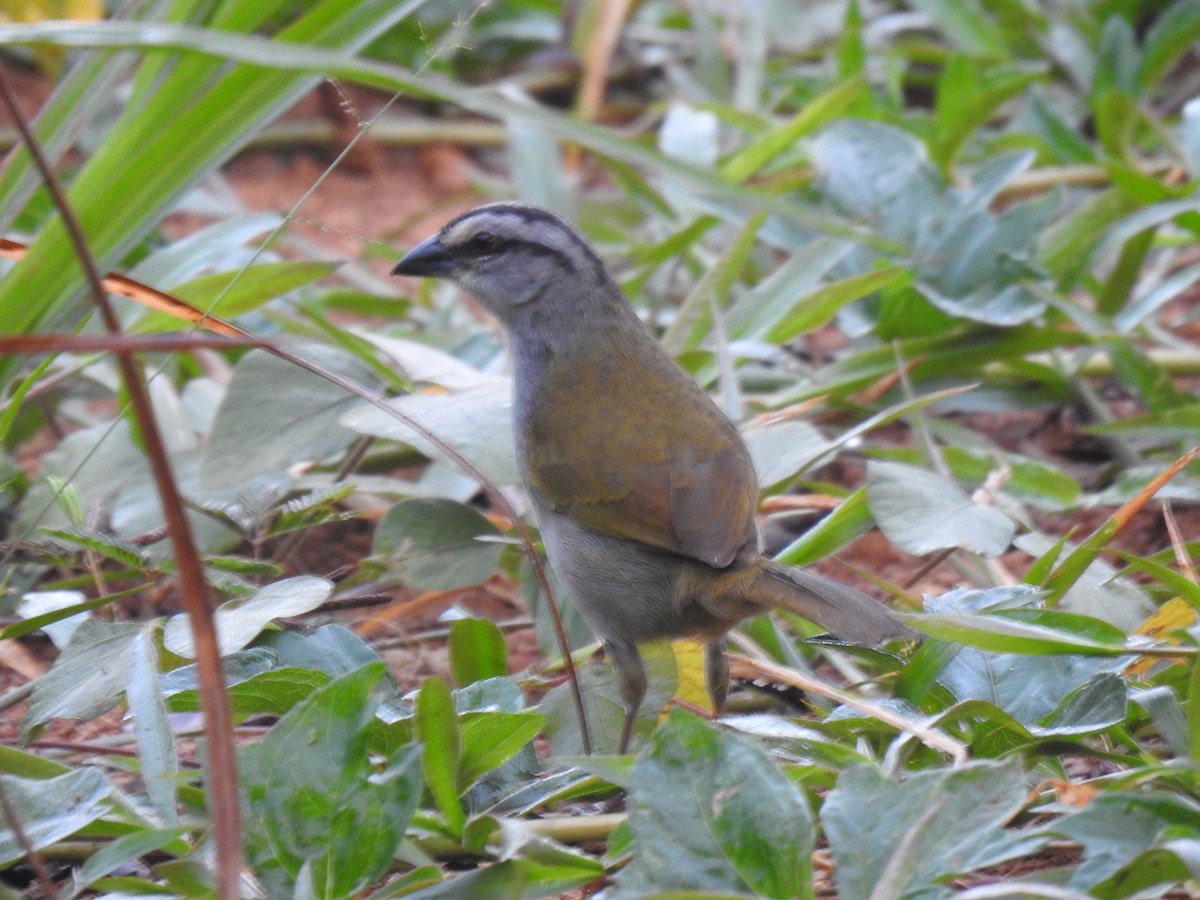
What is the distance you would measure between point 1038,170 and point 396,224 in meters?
2.76

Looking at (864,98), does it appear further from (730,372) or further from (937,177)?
(730,372)

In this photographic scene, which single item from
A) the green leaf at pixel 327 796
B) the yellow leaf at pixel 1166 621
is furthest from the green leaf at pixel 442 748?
the yellow leaf at pixel 1166 621

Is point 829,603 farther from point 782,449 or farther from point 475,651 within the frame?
point 782,449

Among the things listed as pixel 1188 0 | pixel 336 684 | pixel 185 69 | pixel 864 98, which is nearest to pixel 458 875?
pixel 336 684

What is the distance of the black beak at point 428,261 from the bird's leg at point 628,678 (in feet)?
4.36

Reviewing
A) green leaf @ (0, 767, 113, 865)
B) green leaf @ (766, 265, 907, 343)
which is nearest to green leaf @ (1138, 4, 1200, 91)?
green leaf @ (766, 265, 907, 343)

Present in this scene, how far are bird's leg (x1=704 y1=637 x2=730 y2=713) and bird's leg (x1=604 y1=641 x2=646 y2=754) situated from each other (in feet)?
0.51

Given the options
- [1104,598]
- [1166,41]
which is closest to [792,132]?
[1166,41]

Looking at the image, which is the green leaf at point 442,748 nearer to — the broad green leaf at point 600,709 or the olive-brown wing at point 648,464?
the broad green leaf at point 600,709

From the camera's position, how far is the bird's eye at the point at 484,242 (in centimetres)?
414

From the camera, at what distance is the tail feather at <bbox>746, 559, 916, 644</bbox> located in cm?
289

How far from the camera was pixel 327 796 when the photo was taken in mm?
Answer: 2355

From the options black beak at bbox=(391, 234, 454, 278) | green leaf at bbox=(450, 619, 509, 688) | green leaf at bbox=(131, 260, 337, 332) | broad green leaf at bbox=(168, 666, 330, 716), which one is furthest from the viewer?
black beak at bbox=(391, 234, 454, 278)

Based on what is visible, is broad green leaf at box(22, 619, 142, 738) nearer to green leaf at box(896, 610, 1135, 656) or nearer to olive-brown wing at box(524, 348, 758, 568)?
olive-brown wing at box(524, 348, 758, 568)
